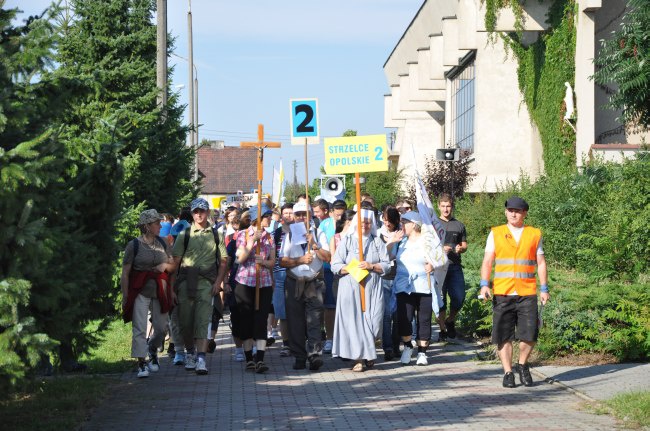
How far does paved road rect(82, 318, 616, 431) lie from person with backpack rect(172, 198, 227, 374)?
47 centimetres

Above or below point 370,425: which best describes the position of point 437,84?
above

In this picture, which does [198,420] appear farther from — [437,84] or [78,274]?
[437,84]

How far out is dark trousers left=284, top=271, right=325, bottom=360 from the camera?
43.1 ft

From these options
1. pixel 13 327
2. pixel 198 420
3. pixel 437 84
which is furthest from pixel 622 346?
pixel 437 84

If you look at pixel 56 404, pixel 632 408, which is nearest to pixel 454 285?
pixel 632 408

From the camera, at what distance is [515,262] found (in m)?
11.3

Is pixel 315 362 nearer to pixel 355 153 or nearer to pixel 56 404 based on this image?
pixel 355 153

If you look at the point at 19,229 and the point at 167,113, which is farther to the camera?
the point at 167,113

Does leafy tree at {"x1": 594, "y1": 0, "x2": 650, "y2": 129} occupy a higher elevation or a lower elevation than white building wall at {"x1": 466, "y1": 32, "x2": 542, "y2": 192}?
lower

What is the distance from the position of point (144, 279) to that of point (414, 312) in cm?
329

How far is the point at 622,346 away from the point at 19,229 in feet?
25.5

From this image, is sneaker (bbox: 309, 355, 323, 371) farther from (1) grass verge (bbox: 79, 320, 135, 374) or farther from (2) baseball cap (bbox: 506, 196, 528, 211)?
(2) baseball cap (bbox: 506, 196, 528, 211)

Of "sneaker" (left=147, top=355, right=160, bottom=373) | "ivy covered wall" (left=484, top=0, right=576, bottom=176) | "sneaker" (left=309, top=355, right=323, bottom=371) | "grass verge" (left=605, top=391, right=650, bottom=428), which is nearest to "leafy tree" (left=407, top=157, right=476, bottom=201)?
"ivy covered wall" (left=484, top=0, right=576, bottom=176)

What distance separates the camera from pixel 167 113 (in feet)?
64.3
